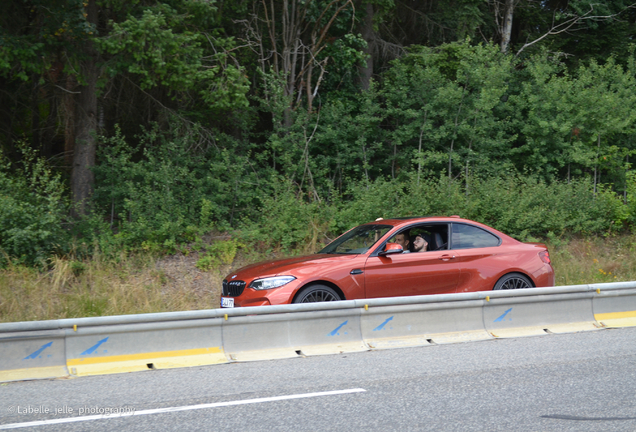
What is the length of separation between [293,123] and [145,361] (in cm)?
1219

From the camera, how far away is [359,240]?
9273mm

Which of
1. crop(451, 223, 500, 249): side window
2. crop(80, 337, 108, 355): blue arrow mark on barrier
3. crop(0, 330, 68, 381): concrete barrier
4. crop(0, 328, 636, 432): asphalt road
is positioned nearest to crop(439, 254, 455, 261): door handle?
crop(451, 223, 500, 249): side window

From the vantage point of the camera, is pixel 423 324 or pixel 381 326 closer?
pixel 381 326

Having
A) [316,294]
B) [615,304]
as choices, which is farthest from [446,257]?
[615,304]

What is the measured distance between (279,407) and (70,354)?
2.60 m

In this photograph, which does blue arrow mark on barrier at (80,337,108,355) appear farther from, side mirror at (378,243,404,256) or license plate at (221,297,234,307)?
side mirror at (378,243,404,256)

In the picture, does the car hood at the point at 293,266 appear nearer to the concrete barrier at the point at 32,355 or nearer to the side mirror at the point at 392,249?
the side mirror at the point at 392,249

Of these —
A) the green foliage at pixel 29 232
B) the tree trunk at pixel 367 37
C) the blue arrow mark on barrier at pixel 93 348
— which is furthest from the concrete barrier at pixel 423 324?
the tree trunk at pixel 367 37

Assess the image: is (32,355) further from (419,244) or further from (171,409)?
(419,244)

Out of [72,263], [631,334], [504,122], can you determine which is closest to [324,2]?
[504,122]

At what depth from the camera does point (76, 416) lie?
16.3ft

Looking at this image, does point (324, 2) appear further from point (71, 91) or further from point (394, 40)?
point (71, 91)

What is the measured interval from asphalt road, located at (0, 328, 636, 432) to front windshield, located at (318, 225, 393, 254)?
79.6 inches

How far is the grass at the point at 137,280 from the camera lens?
31.4 ft
